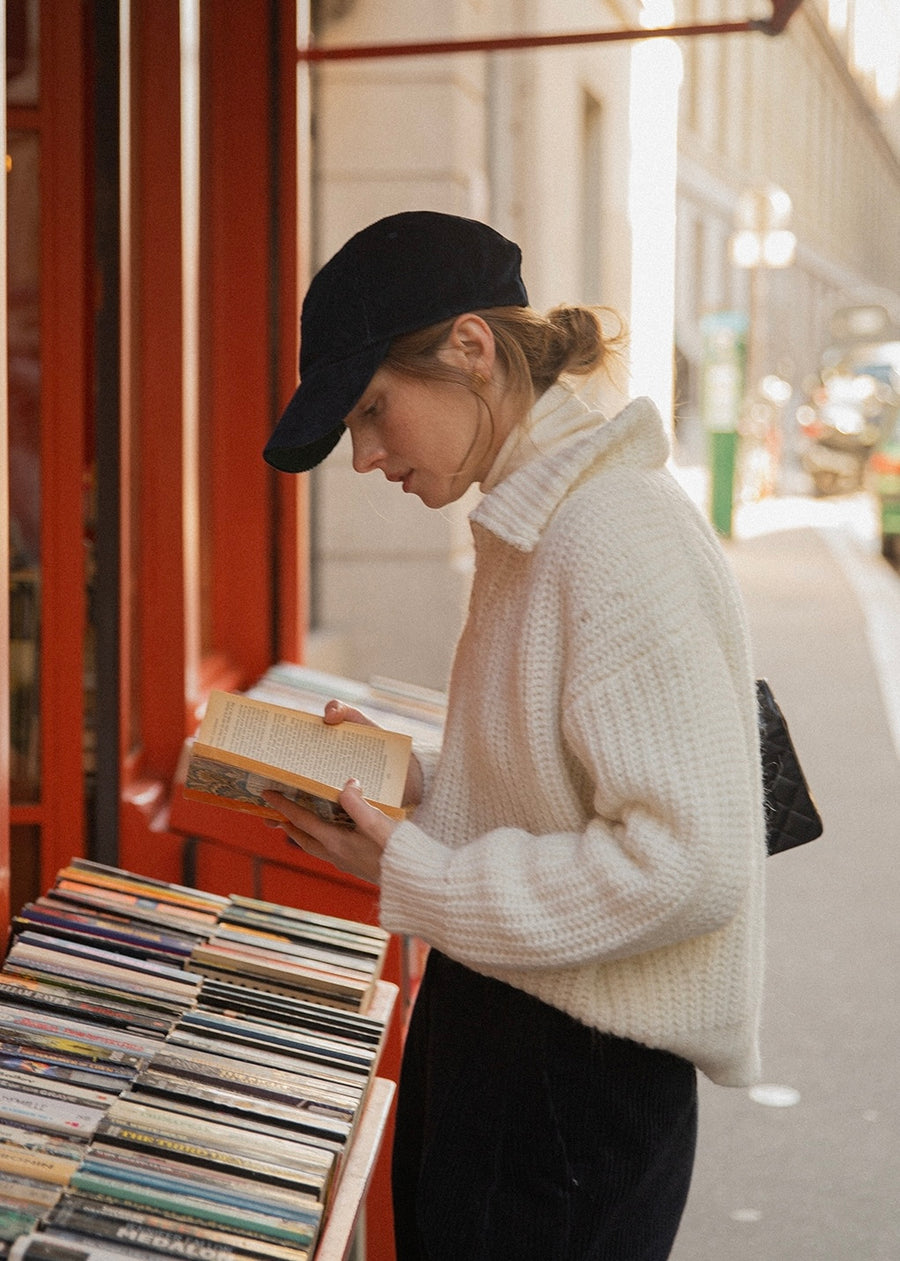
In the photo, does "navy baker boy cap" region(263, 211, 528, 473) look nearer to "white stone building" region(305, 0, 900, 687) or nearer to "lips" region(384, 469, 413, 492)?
"lips" region(384, 469, 413, 492)

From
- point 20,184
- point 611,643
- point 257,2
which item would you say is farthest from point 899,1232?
point 257,2

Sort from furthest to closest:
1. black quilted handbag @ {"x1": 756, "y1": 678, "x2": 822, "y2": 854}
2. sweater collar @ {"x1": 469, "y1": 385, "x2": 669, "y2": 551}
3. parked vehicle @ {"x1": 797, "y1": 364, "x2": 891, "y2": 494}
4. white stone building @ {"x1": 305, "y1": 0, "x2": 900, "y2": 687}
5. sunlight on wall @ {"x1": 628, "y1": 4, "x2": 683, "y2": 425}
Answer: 1. parked vehicle @ {"x1": 797, "y1": 364, "x2": 891, "y2": 494}
2. sunlight on wall @ {"x1": 628, "y1": 4, "x2": 683, "y2": 425}
3. white stone building @ {"x1": 305, "y1": 0, "x2": 900, "y2": 687}
4. black quilted handbag @ {"x1": 756, "y1": 678, "x2": 822, "y2": 854}
5. sweater collar @ {"x1": 469, "y1": 385, "x2": 669, "y2": 551}

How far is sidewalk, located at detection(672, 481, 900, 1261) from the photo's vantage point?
334cm

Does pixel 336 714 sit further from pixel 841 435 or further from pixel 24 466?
pixel 841 435

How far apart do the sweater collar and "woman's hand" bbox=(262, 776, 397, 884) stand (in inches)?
13.6

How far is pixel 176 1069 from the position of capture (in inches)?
76.0

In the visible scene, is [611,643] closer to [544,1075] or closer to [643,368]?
[544,1075]

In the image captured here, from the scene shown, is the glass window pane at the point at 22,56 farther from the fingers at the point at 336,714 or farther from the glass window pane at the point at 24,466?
the fingers at the point at 336,714

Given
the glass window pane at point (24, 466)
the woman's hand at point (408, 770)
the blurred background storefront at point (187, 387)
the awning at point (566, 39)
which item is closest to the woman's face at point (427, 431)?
the blurred background storefront at point (187, 387)

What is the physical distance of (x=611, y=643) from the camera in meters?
1.50

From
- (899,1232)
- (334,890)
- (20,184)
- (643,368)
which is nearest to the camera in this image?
(20,184)

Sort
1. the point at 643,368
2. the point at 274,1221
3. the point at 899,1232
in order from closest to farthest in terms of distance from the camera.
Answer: the point at 274,1221
the point at 899,1232
the point at 643,368

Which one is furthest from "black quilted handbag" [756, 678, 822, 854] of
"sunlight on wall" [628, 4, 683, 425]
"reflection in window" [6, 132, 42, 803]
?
"sunlight on wall" [628, 4, 683, 425]

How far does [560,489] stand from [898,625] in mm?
10455
